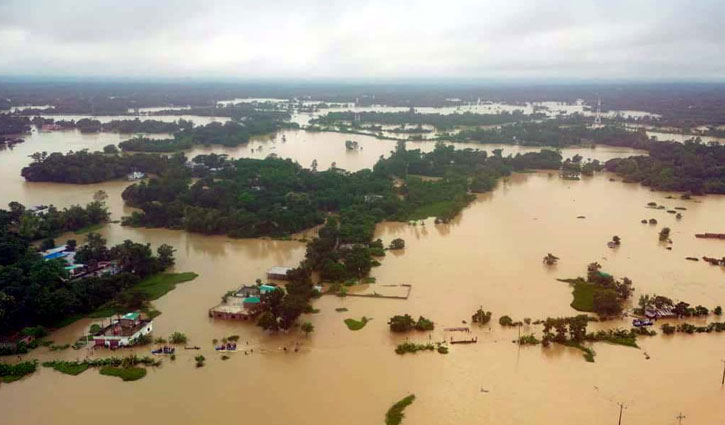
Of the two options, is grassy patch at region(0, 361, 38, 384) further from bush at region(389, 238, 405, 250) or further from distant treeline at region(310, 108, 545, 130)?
distant treeline at region(310, 108, 545, 130)

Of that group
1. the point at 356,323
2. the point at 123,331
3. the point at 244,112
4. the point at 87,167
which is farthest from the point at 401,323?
the point at 244,112

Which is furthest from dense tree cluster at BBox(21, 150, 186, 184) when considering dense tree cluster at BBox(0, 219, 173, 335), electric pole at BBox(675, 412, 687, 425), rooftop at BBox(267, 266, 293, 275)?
electric pole at BBox(675, 412, 687, 425)

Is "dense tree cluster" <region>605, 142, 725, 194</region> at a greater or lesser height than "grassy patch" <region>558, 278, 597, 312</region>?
greater

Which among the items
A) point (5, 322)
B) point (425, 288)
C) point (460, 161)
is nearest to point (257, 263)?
point (425, 288)

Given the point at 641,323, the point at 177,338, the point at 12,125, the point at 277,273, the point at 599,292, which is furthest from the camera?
the point at 12,125

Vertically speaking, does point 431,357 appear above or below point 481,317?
below

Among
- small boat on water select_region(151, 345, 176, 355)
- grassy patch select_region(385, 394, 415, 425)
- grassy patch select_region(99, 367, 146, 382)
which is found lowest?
grassy patch select_region(385, 394, 415, 425)

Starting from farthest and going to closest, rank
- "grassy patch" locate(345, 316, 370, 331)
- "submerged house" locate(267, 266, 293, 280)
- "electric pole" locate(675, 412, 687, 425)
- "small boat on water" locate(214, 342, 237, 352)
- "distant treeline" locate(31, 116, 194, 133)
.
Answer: "distant treeline" locate(31, 116, 194, 133), "submerged house" locate(267, 266, 293, 280), "grassy patch" locate(345, 316, 370, 331), "small boat on water" locate(214, 342, 237, 352), "electric pole" locate(675, 412, 687, 425)

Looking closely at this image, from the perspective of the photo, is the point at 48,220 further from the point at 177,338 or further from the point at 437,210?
the point at 437,210
